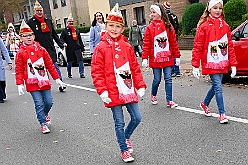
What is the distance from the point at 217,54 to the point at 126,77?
1979 mm

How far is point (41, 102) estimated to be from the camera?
243 inches

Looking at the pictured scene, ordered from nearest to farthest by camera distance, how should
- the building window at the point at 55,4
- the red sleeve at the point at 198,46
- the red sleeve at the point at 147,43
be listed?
the red sleeve at the point at 198,46
the red sleeve at the point at 147,43
the building window at the point at 55,4

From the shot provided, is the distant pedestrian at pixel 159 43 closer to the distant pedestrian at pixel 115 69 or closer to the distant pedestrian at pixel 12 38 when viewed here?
the distant pedestrian at pixel 115 69

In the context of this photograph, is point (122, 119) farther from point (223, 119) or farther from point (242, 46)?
point (242, 46)

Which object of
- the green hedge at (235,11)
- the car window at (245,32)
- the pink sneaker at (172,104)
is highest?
the green hedge at (235,11)

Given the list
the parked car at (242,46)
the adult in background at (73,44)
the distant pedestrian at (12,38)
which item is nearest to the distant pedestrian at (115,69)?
the parked car at (242,46)

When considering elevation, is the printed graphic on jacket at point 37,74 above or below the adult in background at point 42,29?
below

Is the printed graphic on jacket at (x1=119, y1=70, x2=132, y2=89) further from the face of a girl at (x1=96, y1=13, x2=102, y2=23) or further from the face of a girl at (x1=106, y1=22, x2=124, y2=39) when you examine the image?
the face of a girl at (x1=96, y1=13, x2=102, y2=23)

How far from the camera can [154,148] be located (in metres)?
5.04

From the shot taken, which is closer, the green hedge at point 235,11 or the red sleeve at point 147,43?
the red sleeve at point 147,43

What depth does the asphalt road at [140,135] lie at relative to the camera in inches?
188

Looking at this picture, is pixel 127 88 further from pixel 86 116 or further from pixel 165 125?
pixel 86 116

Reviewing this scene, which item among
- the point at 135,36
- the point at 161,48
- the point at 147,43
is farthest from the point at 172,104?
the point at 135,36

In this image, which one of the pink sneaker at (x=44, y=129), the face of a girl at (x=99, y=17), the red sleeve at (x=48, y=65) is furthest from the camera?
the face of a girl at (x=99, y=17)
